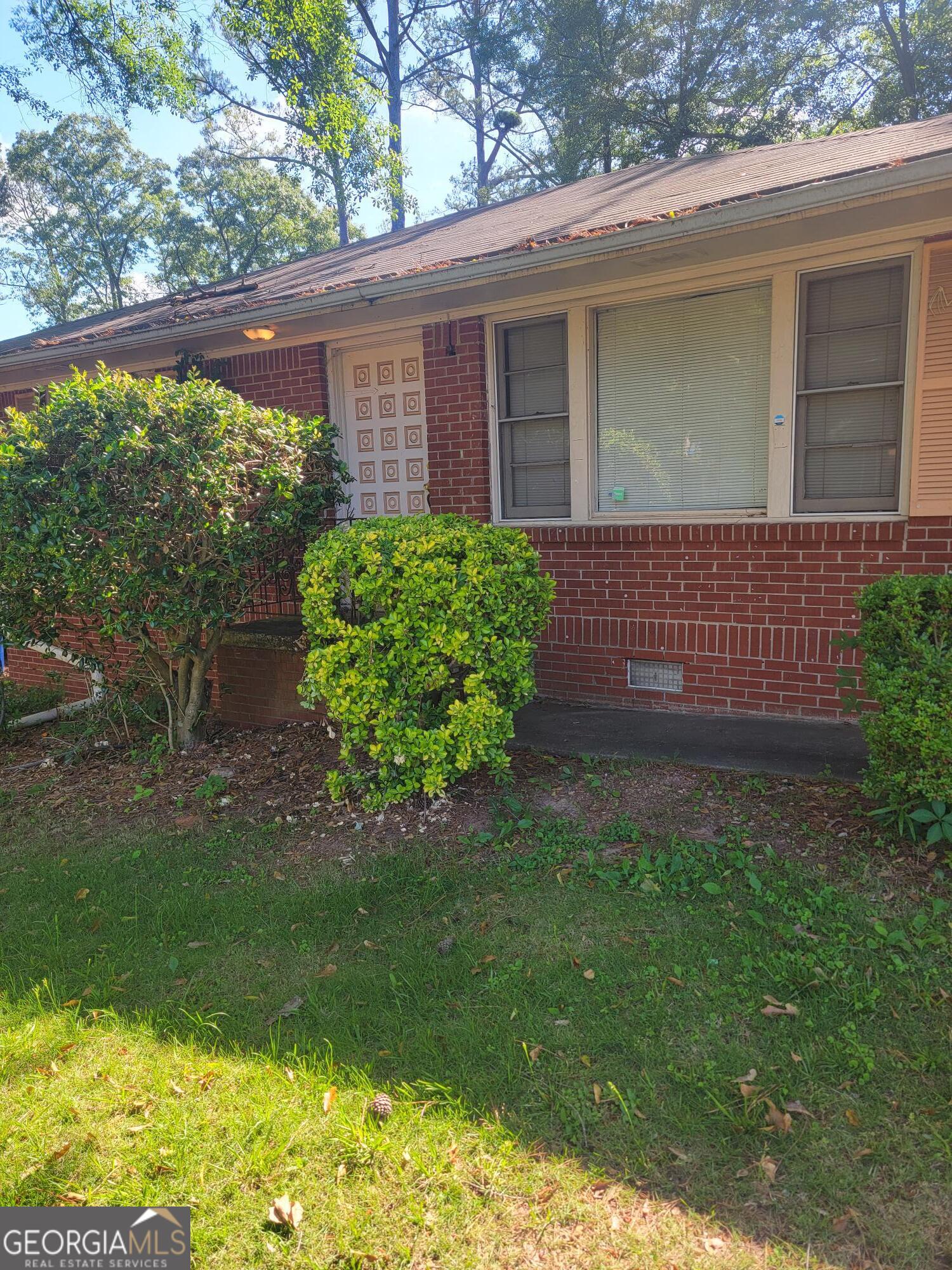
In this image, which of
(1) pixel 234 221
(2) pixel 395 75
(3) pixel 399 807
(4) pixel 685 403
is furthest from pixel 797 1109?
(1) pixel 234 221

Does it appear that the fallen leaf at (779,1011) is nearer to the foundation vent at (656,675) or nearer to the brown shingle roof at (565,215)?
the foundation vent at (656,675)

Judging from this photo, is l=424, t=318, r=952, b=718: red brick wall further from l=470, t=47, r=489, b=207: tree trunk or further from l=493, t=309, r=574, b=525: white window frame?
l=470, t=47, r=489, b=207: tree trunk

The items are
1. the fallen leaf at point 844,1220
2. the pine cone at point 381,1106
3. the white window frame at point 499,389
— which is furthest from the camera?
the white window frame at point 499,389

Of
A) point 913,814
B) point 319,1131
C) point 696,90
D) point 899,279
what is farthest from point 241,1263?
point 696,90

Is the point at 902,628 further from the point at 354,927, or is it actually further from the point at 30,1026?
the point at 30,1026

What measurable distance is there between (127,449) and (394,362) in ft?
9.03

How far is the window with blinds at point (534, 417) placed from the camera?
591cm

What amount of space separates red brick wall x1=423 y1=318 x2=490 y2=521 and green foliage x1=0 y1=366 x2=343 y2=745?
130 cm

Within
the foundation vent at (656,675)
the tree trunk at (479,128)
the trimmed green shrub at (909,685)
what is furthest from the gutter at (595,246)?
the tree trunk at (479,128)

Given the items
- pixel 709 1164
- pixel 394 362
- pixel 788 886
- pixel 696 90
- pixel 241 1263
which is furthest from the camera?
pixel 696 90

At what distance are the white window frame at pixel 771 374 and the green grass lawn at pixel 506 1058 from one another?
2.46 metres

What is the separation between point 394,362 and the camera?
267 inches

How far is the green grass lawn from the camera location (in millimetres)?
2025

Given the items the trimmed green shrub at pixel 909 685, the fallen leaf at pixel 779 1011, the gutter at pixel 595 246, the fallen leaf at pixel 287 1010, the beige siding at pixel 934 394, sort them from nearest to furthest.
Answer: the fallen leaf at pixel 779 1011 < the fallen leaf at pixel 287 1010 < the trimmed green shrub at pixel 909 685 < the gutter at pixel 595 246 < the beige siding at pixel 934 394
